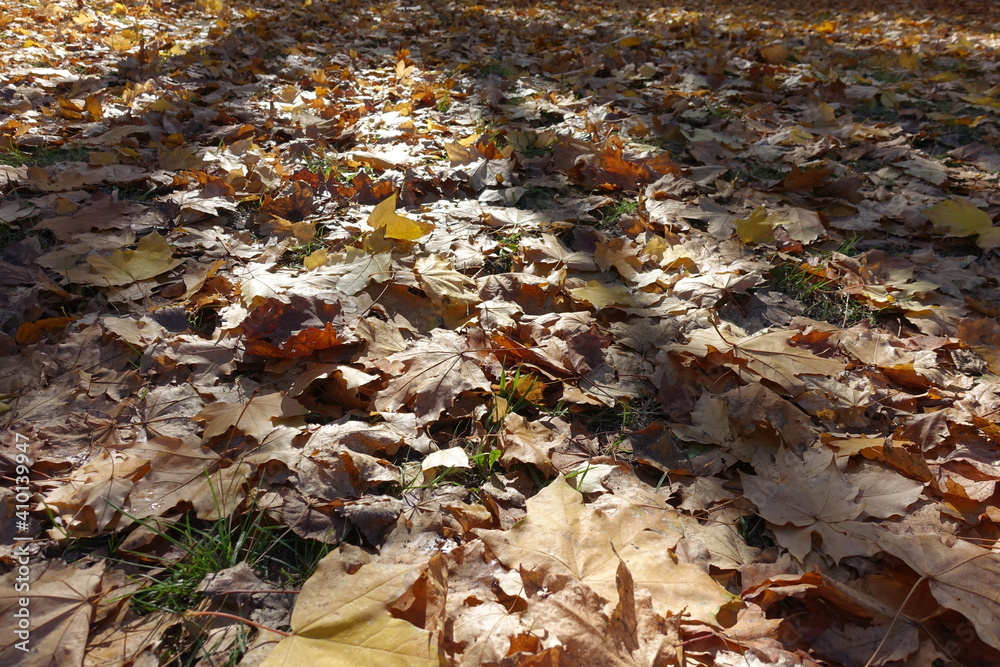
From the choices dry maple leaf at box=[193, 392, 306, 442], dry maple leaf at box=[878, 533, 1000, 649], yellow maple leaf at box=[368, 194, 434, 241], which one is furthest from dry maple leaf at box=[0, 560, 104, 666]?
dry maple leaf at box=[878, 533, 1000, 649]

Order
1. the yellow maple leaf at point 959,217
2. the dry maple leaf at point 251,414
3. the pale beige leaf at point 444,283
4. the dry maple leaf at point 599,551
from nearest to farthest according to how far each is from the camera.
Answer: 1. the dry maple leaf at point 599,551
2. the dry maple leaf at point 251,414
3. the pale beige leaf at point 444,283
4. the yellow maple leaf at point 959,217

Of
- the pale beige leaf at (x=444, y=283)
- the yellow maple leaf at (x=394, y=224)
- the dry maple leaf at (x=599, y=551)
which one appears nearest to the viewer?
the dry maple leaf at (x=599, y=551)

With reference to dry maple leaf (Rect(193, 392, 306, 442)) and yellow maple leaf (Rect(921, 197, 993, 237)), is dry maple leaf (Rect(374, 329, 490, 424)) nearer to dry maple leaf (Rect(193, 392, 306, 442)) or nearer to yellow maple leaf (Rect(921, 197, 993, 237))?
dry maple leaf (Rect(193, 392, 306, 442))

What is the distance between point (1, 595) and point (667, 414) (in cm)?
160

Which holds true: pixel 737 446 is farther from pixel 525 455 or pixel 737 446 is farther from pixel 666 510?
pixel 525 455

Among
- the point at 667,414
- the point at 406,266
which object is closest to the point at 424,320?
the point at 406,266

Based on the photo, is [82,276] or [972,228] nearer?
[82,276]

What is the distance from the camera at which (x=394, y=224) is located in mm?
2105

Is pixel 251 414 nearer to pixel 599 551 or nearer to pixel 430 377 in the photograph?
pixel 430 377

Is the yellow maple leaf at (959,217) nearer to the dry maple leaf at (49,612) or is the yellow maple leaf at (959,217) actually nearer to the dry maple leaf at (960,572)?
the dry maple leaf at (960,572)

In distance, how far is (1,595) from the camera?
101 cm

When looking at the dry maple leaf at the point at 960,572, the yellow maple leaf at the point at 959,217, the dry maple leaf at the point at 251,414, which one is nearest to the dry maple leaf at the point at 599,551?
the dry maple leaf at the point at 960,572

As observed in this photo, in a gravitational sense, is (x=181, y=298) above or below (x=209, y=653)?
above

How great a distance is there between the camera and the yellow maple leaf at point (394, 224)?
210cm
